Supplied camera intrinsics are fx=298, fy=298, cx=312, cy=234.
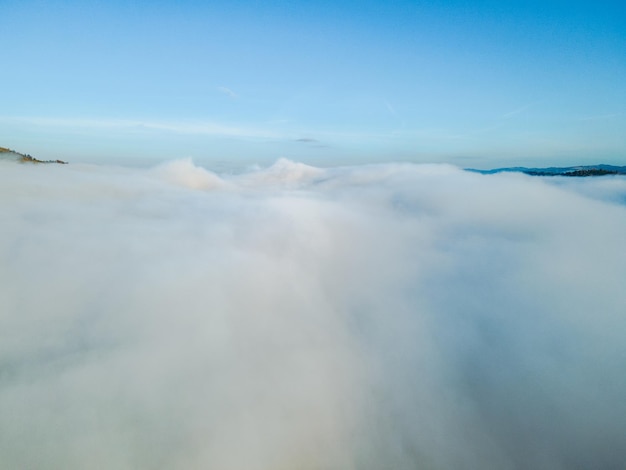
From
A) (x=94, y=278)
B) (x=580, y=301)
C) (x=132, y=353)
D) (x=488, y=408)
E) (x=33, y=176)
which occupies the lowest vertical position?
(x=488, y=408)

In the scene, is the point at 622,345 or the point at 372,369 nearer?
the point at 372,369

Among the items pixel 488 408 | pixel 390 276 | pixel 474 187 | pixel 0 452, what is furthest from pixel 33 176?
pixel 474 187

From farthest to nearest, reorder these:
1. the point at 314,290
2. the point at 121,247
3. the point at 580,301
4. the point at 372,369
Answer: the point at 580,301, the point at 314,290, the point at 372,369, the point at 121,247

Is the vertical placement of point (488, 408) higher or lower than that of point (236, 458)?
lower

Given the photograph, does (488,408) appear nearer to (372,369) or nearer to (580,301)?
(372,369)

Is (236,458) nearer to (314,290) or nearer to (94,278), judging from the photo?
(94,278)

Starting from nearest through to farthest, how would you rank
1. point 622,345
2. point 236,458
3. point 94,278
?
1. point 236,458
2. point 94,278
3. point 622,345

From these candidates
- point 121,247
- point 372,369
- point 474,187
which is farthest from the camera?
point 474,187

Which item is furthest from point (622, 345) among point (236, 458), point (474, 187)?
point (474, 187)

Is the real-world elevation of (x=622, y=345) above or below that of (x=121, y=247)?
below
